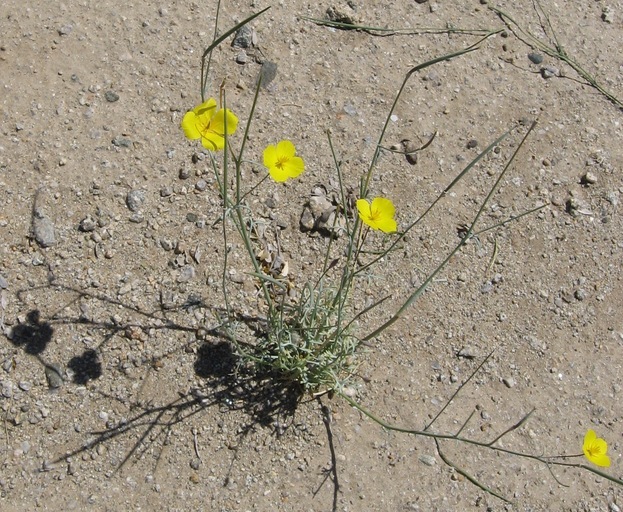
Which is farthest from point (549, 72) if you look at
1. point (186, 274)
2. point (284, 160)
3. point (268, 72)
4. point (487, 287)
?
point (186, 274)

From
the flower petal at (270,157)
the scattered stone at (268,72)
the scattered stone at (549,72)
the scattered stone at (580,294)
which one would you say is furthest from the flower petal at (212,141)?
the scattered stone at (549,72)

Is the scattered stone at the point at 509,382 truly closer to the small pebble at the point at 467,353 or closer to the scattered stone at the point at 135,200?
the small pebble at the point at 467,353

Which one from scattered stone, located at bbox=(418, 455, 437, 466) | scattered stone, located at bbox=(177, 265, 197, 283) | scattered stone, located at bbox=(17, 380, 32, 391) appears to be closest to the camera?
scattered stone, located at bbox=(17, 380, 32, 391)

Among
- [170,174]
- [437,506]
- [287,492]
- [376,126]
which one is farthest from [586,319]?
[170,174]

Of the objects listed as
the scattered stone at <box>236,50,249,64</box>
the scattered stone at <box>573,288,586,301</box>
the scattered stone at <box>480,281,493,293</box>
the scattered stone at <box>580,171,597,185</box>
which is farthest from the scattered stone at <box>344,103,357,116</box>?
the scattered stone at <box>573,288,586,301</box>

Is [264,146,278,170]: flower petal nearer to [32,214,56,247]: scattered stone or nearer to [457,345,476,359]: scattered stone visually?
[32,214,56,247]: scattered stone

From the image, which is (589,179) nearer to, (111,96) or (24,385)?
(111,96)
